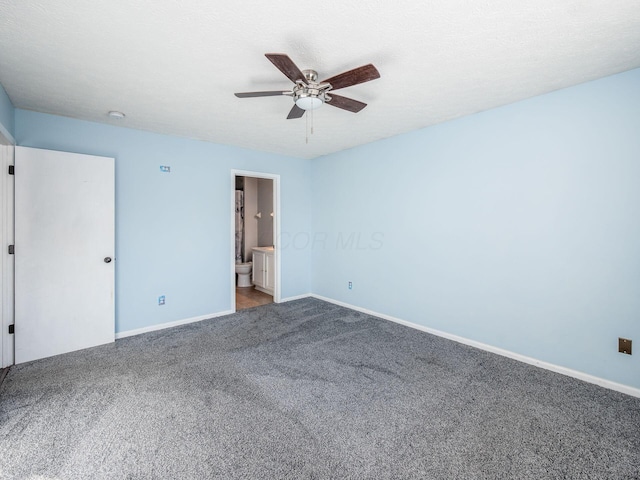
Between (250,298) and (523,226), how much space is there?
13.6 ft

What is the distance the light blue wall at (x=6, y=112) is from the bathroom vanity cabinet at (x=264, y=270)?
340 centimetres

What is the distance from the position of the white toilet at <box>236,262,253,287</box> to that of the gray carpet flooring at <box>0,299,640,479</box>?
2.84m

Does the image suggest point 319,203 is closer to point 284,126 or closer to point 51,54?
point 284,126

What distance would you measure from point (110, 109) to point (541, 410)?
4515 millimetres

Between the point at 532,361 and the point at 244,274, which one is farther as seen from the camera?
the point at 244,274

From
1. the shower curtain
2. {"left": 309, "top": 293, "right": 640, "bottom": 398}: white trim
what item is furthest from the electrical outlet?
the shower curtain

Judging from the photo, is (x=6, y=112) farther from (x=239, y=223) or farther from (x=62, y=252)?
(x=239, y=223)

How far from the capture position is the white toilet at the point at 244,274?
19.6ft

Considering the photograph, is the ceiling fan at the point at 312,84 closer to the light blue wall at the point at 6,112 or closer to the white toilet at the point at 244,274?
the light blue wall at the point at 6,112

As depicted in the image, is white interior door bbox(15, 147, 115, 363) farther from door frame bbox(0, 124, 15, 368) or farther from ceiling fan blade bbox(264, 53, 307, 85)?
ceiling fan blade bbox(264, 53, 307, 85)

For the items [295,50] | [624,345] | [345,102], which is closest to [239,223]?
[345,102]

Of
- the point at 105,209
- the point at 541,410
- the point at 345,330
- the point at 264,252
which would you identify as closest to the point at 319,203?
the point at 264,252

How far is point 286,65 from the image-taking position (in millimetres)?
1788

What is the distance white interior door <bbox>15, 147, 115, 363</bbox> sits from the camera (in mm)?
2828
